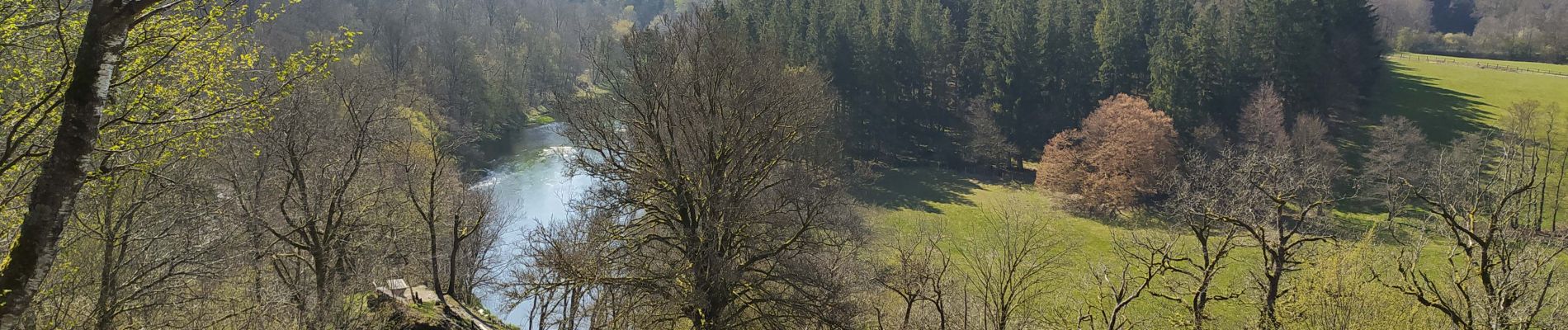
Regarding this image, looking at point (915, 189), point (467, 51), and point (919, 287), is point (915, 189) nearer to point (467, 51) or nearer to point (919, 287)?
point (919, 287)

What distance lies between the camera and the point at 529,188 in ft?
141

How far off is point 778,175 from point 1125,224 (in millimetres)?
24762

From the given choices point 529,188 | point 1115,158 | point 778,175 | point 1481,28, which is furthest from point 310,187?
point 1481,28

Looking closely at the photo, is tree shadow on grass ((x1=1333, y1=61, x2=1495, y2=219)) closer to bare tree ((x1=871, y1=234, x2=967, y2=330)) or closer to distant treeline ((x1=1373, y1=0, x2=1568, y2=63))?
distant treeline ((x1=1373, y1=0, x2=1568, y2=63))

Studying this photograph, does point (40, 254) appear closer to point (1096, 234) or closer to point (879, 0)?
A: point (1096, 234)

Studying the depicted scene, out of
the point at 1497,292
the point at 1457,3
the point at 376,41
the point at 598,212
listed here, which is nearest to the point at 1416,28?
the point at 1457,3

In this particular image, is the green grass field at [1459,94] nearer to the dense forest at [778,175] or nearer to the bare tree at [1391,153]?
the dense forest at [778,175]

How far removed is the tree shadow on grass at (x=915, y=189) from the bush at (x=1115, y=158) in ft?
17.7

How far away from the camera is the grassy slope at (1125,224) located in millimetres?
31875

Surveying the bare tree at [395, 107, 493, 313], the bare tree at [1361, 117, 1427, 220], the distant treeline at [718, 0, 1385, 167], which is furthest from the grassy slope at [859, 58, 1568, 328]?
the bare tree at [395, 107, 493, 313]

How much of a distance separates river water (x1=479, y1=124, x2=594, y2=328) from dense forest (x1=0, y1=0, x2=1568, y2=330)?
89cm

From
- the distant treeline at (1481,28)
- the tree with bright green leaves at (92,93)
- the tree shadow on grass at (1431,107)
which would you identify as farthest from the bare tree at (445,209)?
the distant treeline at (1481,28)

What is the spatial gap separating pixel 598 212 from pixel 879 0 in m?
48.9

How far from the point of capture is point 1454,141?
40938 mm
